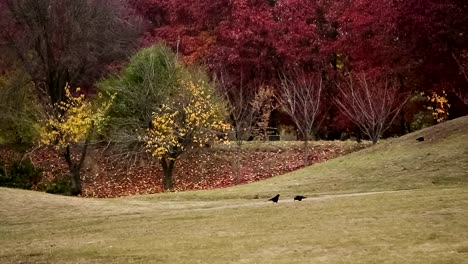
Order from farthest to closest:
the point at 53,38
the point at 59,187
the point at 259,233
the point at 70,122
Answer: the point at 53,38 < the point at 59,187 < the point at 70,122 < the point at 259,233

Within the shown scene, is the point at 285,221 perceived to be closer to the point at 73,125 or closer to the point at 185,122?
the point at 185,122

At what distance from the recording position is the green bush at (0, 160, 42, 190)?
31.2m

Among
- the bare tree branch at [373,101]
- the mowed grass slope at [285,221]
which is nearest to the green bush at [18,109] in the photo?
the mowed grass slope at [285,221]

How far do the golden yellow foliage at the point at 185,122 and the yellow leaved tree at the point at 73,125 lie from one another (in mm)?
2899

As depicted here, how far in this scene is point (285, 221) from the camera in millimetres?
13672

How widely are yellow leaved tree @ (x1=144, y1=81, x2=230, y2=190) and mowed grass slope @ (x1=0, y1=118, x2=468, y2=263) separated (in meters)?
6.57

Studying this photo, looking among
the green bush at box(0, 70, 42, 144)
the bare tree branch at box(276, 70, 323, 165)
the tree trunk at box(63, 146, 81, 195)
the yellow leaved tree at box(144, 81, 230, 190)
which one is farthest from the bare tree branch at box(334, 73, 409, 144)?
the green bush at box(0, 70, 42, 144)

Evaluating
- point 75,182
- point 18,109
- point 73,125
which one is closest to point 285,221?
point 73,125

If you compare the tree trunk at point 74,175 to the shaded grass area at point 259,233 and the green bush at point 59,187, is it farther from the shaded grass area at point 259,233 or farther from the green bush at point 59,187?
the shaded grass area at point 259,233

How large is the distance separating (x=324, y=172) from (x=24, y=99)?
1739cm

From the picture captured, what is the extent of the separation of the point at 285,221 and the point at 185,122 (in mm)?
16999

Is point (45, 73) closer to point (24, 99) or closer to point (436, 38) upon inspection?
point (24, 99)

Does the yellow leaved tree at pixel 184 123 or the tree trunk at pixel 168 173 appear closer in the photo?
the yellow leaved tree at pixel 184 123

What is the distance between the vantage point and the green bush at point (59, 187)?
30.2 metres
